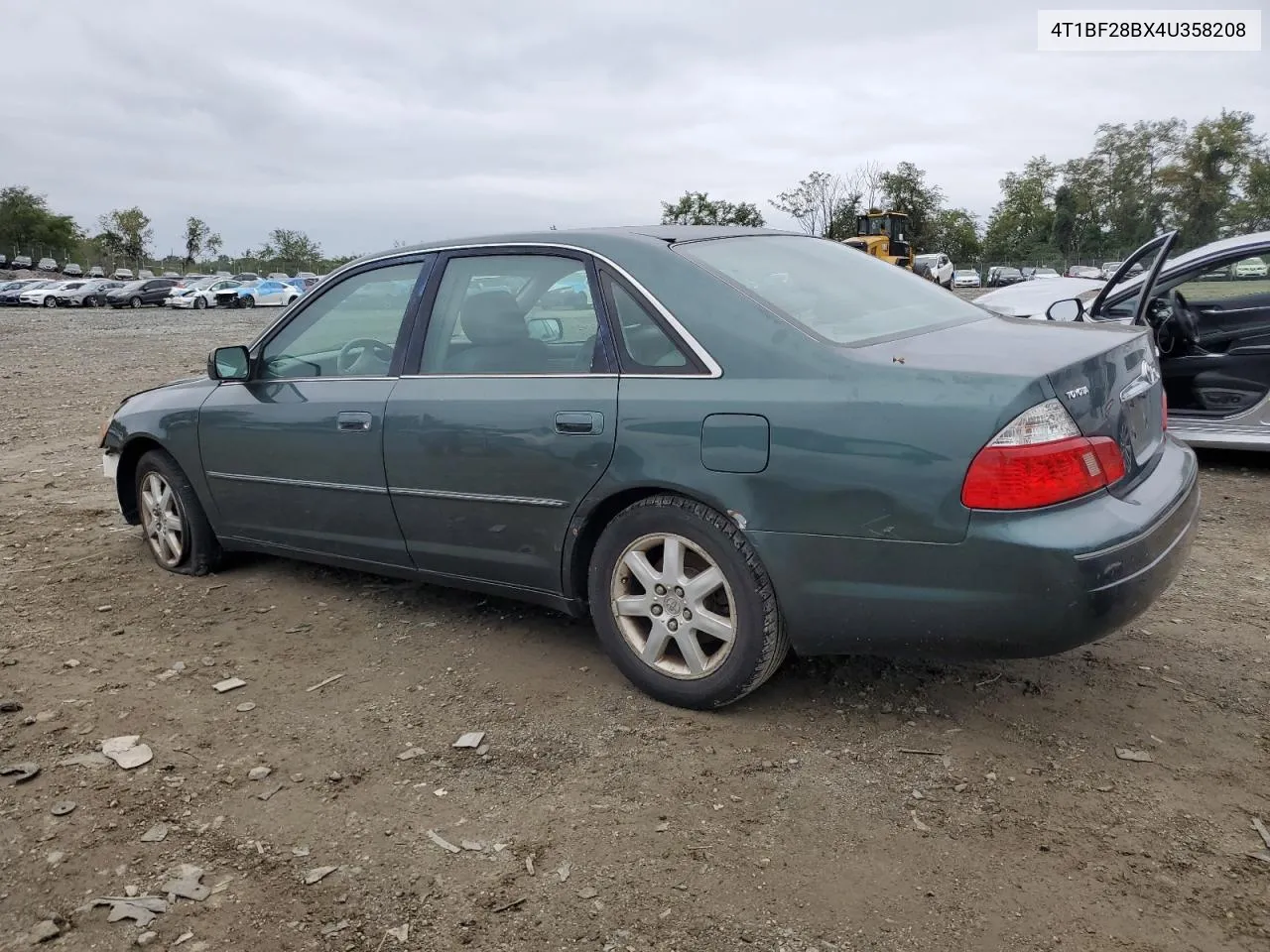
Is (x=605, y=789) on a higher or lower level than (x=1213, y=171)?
lower

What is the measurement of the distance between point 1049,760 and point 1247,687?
3.12ft

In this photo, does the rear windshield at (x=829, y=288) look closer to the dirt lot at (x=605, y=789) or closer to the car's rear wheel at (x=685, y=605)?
the car's rear wheel at (x=685, y=605)

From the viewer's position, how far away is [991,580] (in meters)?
2.78

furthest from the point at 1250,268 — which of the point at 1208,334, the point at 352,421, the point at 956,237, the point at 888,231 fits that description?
the point at 956,237

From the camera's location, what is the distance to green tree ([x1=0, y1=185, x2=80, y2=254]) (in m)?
76.9

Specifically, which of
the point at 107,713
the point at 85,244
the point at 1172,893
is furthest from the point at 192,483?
the point at 85,244

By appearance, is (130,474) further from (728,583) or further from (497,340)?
(728,583)

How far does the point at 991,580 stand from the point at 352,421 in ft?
8.16

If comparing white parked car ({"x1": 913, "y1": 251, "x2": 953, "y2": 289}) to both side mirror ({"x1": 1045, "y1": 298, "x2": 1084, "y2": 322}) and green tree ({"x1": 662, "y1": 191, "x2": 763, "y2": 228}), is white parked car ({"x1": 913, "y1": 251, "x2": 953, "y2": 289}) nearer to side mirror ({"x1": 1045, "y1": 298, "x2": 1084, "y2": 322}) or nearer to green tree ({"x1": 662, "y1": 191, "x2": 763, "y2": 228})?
green tree ({"x1": 662, "y1": 191, "x2": 763, "y2": 228})

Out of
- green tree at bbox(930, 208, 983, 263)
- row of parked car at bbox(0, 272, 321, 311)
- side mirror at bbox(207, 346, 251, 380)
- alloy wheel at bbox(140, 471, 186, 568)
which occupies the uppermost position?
green tree at bbox(930, 208, 983, 263)

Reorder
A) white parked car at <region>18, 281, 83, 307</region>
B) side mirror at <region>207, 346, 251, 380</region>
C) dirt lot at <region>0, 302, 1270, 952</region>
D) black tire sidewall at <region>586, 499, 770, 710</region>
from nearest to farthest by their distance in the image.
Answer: dirt lot at <region>0, 302, 1270, 952</region>, black tire sidewall at <region>586, 499, 770, 710</region>, side mirror at <region>207, 346, 251, 380</region>, white parked car at <region>18, 281, 83, 307</region>

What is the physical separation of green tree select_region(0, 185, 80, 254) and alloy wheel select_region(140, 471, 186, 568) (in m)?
80.5

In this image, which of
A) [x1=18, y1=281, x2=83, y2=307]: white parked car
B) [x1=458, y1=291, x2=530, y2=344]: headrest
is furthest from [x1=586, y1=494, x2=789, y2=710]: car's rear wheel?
[x1=18, y1=281, x2=83, y2=307]: white parked car

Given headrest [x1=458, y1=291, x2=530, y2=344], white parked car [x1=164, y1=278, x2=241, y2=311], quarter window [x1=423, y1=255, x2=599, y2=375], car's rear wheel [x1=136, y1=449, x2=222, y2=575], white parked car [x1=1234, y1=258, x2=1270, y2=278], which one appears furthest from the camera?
white parked car [x1=164, y1=278, x2=241, y2=311]
